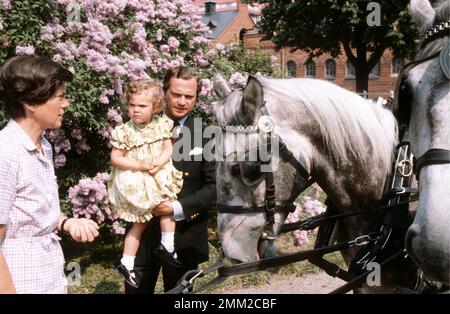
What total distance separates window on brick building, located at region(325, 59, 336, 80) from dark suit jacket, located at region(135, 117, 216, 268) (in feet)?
118

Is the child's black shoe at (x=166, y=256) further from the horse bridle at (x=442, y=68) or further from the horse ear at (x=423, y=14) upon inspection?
the horse ear at (x=423, y=14)

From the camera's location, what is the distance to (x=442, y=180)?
1.71 metres

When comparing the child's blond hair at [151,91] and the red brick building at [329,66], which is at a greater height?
the red brick building at [329,66]

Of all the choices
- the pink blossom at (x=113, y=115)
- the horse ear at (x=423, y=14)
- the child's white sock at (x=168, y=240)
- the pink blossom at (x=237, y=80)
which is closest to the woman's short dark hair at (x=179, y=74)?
the child's white sock at (x=168, y=240)

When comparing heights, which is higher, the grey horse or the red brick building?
the red brick building

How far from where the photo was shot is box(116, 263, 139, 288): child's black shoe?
3.12m

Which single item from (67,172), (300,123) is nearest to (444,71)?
(300,123)

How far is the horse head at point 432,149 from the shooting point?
66.5 inches

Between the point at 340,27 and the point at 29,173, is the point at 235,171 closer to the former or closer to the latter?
the point at 29,173

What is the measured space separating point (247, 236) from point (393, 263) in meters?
0.83

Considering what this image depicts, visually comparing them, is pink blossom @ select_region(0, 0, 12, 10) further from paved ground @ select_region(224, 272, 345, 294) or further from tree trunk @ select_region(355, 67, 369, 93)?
tree trunk @ select_region(355, 67, 369, 93)

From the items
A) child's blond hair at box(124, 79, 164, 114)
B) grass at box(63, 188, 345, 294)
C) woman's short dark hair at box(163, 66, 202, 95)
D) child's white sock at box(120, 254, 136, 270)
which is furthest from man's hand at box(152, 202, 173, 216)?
grass at box(63, 188, 345, 294)

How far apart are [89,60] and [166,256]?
2.82m
